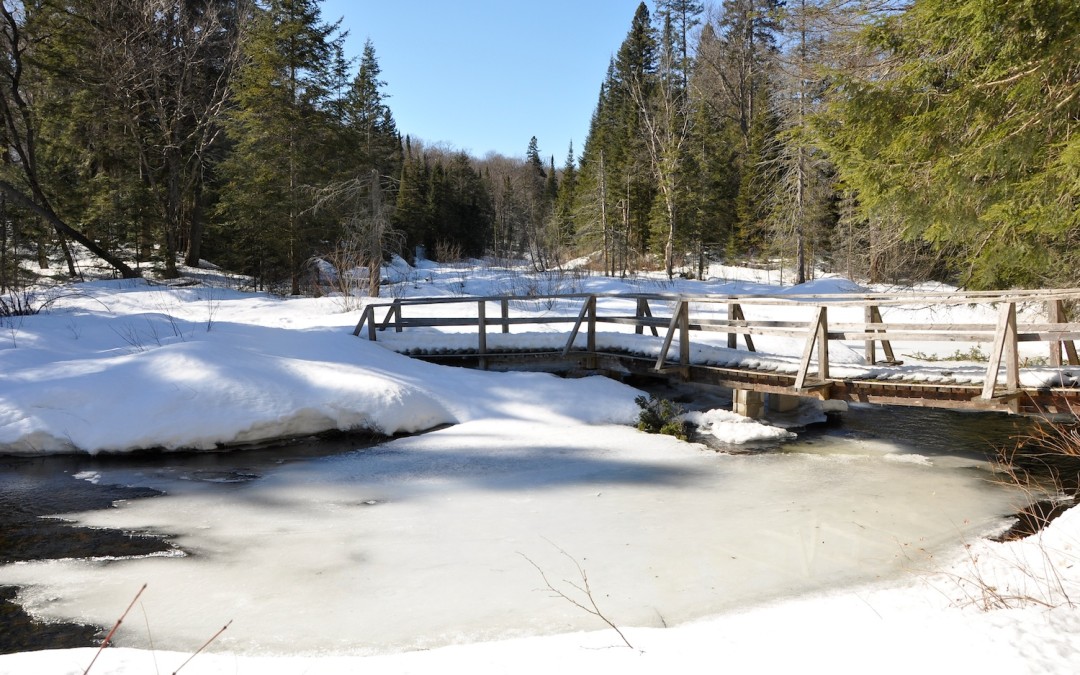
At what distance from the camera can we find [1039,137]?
7.77 metres

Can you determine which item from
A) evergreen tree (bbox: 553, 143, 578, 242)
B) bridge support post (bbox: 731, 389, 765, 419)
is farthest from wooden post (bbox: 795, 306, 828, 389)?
evergreen tree (bbox: 553, 143, 578, 242)

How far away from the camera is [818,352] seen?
8258 mm

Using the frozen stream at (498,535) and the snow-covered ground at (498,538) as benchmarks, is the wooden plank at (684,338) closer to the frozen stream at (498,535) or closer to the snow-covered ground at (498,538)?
the snow-covered ground at (498,538)

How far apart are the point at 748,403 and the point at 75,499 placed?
8532 mm

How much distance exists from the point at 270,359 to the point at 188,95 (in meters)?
21.4

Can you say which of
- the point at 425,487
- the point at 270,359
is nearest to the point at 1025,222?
the point at 425,487

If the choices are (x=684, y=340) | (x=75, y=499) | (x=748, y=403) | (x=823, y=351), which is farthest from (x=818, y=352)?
(x=75, y=499)

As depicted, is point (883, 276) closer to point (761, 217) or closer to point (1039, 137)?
point (761, 217)

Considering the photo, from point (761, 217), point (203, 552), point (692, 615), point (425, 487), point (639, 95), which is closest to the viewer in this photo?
point (692, 615)

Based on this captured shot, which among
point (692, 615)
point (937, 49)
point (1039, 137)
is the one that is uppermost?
point (937, 49)

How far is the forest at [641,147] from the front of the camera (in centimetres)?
807

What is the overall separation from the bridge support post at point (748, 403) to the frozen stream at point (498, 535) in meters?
0.87

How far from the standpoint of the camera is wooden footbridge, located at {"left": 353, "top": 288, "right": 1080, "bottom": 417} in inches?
283

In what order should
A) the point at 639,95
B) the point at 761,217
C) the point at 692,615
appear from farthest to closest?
the point at 761,217 < the point at 639,95 < the point at 692,615
